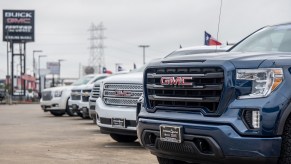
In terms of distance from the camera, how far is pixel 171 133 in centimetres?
531

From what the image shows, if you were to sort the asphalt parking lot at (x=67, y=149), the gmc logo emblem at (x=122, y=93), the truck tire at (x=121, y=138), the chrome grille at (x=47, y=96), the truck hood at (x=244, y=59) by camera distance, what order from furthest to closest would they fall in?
the chrome grille at (x=47, y=96), the truck tire at (x=121, y=138), the gmc logo emblem at (x=122, y=93), the asphalt parking lot at (x=67, y=149), the truck hood at (x=244, y=59)

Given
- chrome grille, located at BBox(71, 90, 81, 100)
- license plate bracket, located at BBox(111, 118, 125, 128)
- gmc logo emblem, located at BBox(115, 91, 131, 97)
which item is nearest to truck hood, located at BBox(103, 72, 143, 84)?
gmc logo emblem, located at BBox(115, 91, 131, 97)

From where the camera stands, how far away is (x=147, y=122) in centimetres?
570

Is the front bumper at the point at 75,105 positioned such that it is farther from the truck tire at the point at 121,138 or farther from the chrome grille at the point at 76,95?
the truck tire at the point at 121,138

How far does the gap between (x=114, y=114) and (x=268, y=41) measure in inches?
152

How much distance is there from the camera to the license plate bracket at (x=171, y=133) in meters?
5.22

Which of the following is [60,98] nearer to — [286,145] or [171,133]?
[171,133]

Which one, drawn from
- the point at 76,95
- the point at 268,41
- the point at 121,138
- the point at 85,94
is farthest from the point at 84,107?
the point at 268,41

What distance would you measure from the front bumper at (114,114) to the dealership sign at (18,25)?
192ft

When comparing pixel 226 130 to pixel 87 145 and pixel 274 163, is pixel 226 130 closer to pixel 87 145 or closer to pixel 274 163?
pixel 274 163

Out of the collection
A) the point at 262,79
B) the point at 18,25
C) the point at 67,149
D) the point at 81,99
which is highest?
the point at 18,25

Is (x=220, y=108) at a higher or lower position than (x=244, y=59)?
lower

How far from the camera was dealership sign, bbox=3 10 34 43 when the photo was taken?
6688 cm

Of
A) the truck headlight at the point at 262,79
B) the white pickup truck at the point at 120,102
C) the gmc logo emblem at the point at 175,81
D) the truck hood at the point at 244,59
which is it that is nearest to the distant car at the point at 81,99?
the white pickup truck at the point at 120,102
